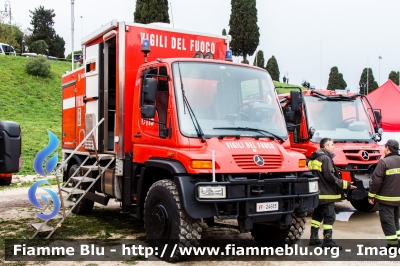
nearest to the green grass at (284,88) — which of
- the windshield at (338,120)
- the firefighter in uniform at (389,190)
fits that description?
the windshield at (338,120)

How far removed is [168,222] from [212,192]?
2.45ft

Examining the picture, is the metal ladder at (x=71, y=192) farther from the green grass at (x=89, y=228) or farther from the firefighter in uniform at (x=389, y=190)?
the firefighter in uniform at (x=389, y=190)

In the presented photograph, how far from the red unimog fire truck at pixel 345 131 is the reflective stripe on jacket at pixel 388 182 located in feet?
7.33

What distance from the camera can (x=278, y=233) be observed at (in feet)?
20.8

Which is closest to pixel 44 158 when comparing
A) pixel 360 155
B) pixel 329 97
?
pixel 360 155

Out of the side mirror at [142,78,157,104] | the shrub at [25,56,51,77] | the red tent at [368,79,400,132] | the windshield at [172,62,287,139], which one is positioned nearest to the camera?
the side mirror at [142,78,157,104]

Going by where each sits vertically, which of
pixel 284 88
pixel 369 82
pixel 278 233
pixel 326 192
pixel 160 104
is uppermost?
pixel 369 82

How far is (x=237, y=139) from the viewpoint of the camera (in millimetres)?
5586

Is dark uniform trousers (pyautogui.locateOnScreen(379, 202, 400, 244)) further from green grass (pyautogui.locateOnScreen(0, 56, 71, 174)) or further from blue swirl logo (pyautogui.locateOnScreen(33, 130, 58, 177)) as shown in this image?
green grass (pyautogui.locateOnScreen(0, 56, 71, 174))

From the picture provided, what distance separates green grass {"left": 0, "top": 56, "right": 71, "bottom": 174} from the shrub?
0.52 metres

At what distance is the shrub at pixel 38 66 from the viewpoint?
34.5 m

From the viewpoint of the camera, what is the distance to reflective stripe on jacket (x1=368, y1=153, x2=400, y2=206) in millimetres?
6270

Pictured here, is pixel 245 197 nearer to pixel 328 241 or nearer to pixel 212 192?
pixel 212 192

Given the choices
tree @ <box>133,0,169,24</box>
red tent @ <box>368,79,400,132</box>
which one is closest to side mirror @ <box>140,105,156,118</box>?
red tent @ <box>368,79,400,132</box>
